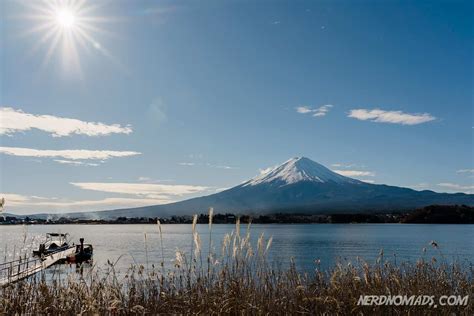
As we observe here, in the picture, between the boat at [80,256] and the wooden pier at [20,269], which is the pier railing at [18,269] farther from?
the boat at [80,256]

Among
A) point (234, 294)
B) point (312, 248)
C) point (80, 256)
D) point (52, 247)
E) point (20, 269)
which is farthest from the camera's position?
point (312, 248)

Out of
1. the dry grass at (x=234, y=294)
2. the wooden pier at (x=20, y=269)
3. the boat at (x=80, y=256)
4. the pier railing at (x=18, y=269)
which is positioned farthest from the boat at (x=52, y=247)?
the dry grass at (x=234, y=294)

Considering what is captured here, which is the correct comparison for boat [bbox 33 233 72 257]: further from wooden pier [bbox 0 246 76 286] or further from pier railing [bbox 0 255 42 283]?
pier railing [bbox 0 255 42 283]

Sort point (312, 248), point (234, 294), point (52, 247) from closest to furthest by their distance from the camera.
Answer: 1. point (234, 294)
2. point (52, 247)
3. point (312, 248)

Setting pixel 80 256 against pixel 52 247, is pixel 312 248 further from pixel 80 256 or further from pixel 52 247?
pixel 52 247

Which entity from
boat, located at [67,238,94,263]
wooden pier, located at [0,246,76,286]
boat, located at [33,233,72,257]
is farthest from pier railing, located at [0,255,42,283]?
boat, located at [67,238,94,263]

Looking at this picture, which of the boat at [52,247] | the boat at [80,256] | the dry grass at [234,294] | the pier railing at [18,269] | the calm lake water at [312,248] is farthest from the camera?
the boat at [52,247]

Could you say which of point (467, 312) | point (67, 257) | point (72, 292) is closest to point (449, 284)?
point (467, 312)

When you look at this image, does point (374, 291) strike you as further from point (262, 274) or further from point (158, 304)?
point (158, 304)

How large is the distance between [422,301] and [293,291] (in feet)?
6.39

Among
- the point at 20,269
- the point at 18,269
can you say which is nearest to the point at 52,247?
the point at 20,269

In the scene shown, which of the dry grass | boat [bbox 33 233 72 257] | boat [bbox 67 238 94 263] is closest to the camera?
the dry grass

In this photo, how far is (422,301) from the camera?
7324 millimetres

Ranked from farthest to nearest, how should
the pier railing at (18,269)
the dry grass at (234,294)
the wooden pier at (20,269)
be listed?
the wooden pier at (20,269) → the pier railing at (18,269) → the dry grass at (234,294)
